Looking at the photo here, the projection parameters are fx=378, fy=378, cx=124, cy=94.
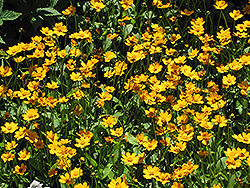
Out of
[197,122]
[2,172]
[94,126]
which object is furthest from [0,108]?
[197,122]

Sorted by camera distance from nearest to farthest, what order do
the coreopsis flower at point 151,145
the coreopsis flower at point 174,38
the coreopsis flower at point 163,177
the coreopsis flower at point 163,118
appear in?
the coreopsis flower at point 163,177, the coreopsis flower at point 151,145, the coreopsis flower at point 163,118, the coreopsis flower at point 174,38

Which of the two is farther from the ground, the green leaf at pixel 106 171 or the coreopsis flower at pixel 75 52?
the coreopsis flower at pixel 75 52

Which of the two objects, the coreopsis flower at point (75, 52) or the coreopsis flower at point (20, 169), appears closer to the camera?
the coreopsis flower at point (20, 169)

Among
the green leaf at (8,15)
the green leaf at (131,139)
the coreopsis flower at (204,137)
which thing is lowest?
the green leaf at (131,139)

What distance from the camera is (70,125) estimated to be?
8.67 ft

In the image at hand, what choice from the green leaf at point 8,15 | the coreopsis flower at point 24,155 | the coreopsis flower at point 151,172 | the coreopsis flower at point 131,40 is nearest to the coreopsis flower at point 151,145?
the coreopsis flower at point 151,172

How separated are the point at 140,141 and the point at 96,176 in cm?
34

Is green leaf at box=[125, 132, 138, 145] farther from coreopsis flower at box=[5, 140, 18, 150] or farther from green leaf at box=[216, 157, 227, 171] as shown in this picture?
coreopsis flower at box=[5, 140, 18, 150]

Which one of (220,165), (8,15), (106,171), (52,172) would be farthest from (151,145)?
(8,15)

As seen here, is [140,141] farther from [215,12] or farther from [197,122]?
[215,12]

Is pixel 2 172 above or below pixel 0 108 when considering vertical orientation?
below

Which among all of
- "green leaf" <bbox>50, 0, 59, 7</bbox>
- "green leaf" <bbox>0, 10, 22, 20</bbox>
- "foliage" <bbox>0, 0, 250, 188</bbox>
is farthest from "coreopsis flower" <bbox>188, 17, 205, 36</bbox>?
"green leaf" <bbox>0, 10, 22, 20</bbox>

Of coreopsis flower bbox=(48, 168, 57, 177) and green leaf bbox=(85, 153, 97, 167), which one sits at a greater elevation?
green leaf bbox=(85, 153, 97, 167)

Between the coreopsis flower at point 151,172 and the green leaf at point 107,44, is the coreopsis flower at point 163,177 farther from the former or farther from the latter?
the green leaf at point 107,44
